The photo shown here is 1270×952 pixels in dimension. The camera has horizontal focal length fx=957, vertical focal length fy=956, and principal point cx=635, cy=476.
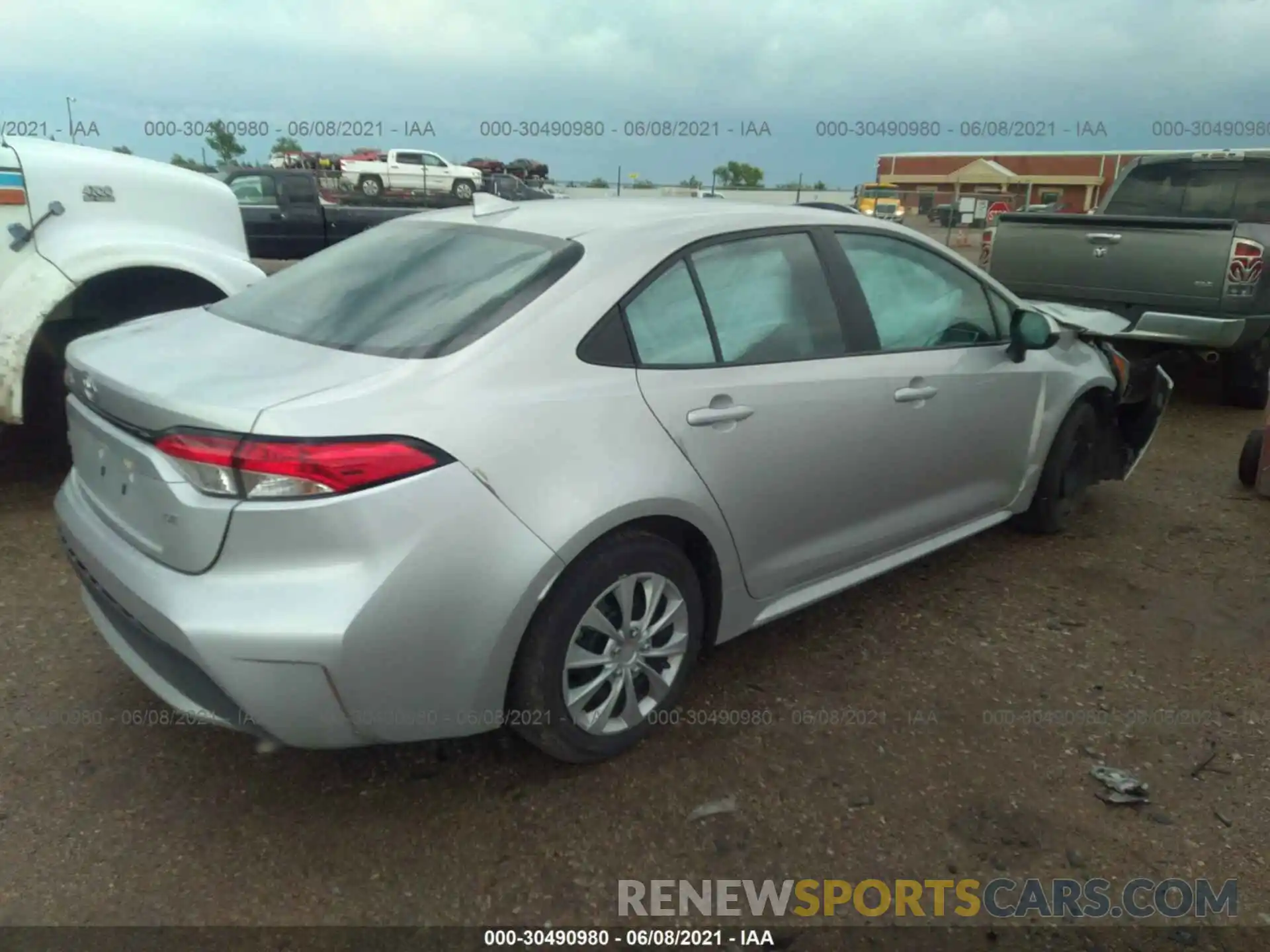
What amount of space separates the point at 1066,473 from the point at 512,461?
10.5 ft

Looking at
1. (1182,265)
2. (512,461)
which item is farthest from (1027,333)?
(1182,265)

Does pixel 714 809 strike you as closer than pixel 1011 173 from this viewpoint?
Yes

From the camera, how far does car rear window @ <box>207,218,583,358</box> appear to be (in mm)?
2557

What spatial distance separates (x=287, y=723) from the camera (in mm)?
2242

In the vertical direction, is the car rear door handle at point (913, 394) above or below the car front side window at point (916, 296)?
below

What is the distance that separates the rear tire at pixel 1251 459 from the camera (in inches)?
210

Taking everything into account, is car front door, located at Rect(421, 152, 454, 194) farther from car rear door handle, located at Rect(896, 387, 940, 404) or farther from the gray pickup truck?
car rear door handle, located at Rect(896, 387, 940, 404)

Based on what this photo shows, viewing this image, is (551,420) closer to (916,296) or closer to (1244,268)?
(916,296)

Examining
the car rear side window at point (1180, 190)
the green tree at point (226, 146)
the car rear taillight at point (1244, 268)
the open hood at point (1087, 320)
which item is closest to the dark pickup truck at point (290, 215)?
the car rear side window at point (1180, 190)

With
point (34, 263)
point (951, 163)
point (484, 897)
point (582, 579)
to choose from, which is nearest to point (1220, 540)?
point (582, 579)

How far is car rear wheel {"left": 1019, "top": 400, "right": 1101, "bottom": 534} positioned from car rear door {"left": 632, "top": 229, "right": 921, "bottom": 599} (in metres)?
1.24

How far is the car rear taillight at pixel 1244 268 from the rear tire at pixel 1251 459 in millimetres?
1447

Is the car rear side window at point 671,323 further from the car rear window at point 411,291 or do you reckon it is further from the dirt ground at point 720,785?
the dirt ground at point 720,785

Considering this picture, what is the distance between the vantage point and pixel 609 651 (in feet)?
8.80
